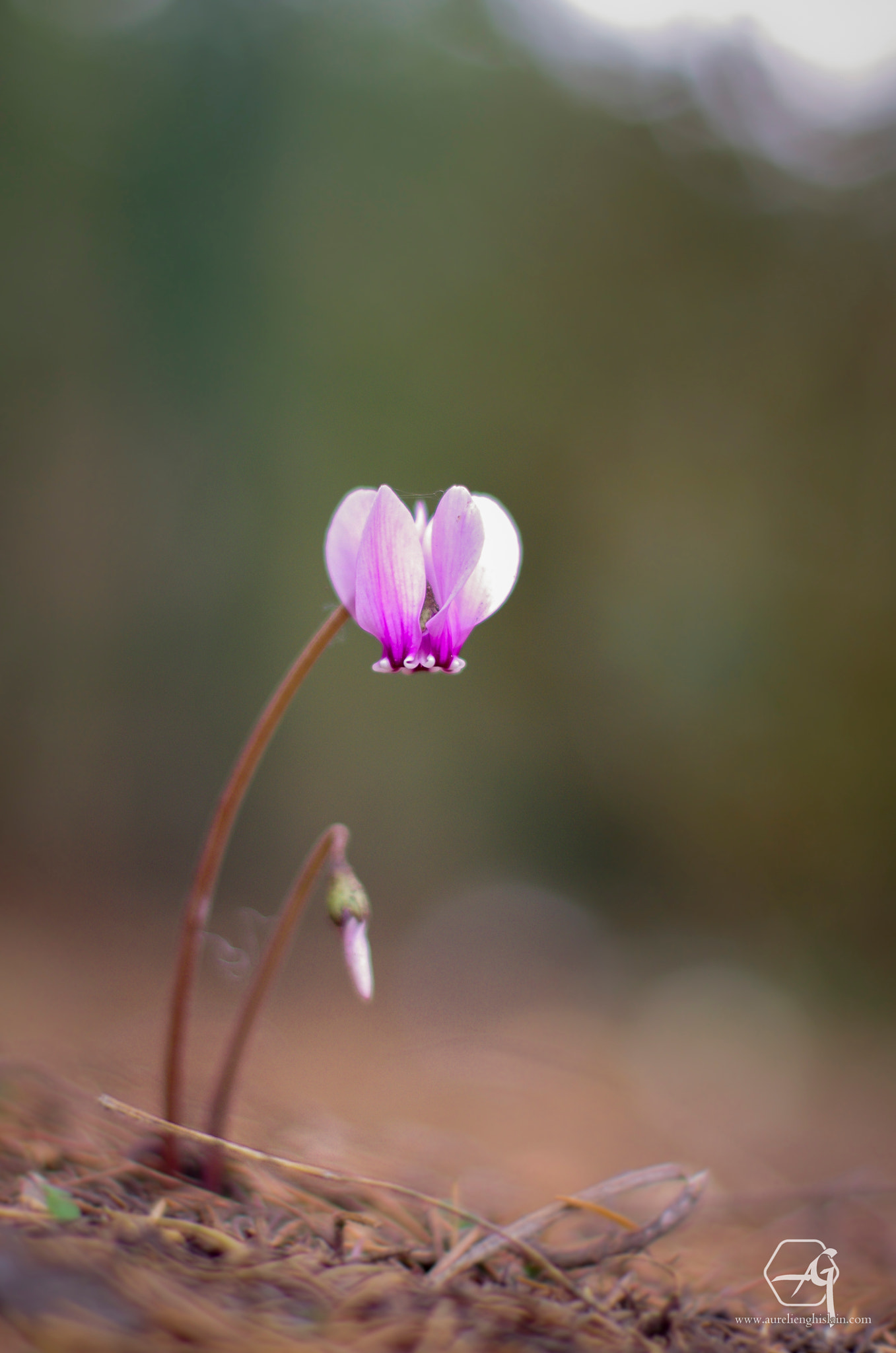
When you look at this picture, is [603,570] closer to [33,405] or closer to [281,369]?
[281,369]

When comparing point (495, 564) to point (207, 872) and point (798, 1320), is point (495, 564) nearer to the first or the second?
point (207, 872)

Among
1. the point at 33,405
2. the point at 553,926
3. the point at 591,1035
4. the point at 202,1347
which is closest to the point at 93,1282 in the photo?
the point at 202,1347

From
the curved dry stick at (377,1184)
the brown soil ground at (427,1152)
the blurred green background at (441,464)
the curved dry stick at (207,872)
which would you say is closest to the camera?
the brown soil ground at (427,1152)

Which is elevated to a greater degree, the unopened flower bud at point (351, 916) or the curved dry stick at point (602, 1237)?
the unopened flower bud at point (351, 916)

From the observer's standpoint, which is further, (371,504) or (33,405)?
(33,405)
